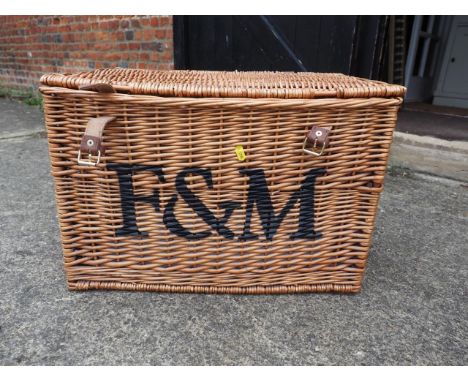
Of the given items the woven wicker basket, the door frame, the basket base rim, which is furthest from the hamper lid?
the door frame

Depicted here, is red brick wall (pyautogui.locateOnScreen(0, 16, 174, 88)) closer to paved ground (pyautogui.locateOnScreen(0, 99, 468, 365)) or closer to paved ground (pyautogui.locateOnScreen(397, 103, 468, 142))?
paved ground (pyautogui.locateOnScreen(397, 103, 468, 142))

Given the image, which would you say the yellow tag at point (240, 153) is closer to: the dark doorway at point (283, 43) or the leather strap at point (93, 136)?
the leather strap at point (93, 136)

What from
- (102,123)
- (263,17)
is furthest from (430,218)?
(263,17)

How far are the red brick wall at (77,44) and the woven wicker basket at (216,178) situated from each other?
1792mm

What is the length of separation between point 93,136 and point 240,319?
0.51 meters

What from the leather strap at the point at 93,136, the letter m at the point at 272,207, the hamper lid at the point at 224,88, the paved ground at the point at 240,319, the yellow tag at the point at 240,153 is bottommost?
the paved ground at the point at 240,319

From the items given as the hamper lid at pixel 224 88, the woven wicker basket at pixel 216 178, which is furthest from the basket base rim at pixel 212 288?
the hamper lid at pixel 224 88

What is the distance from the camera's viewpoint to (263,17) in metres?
2.23

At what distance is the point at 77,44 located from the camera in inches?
120

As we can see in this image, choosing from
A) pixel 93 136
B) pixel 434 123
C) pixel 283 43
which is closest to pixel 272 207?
pixel 93 136

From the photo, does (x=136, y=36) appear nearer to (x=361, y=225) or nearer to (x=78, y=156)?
(x=78, y=156)

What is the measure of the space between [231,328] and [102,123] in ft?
1.69

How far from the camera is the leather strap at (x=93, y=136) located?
0.74m

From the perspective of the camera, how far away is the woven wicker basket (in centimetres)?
77
